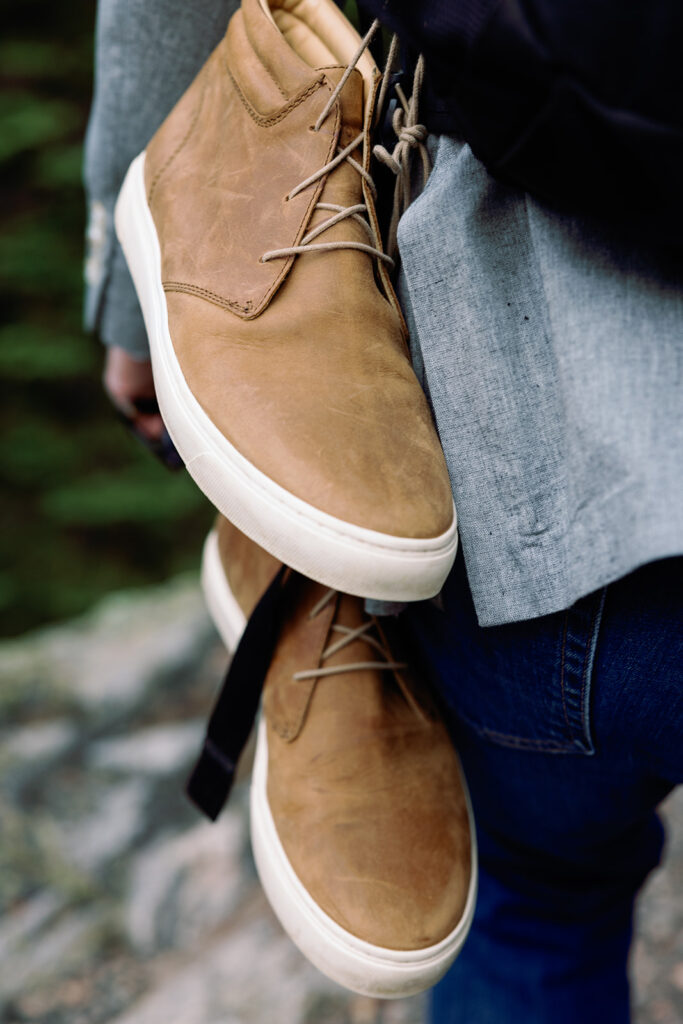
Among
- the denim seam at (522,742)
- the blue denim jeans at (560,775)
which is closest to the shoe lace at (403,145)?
the blue denim jeans at (560,775)

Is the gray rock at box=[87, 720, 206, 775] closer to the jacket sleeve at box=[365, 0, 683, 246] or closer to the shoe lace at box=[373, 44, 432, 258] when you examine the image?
the shoe lace at box=[373, 44, 432, 258]

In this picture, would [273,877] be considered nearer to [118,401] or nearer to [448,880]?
[448,880]

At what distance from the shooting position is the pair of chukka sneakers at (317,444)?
1.91 feet

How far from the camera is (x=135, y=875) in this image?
1658mm

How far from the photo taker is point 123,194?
851 millimetres

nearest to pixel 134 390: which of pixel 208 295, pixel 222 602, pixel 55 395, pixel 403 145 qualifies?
pixel 222 602

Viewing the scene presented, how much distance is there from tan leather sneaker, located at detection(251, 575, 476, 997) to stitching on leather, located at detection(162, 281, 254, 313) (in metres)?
0.30

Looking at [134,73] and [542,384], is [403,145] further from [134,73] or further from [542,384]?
[134,73]

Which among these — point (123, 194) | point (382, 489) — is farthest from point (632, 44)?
point (123, 194)

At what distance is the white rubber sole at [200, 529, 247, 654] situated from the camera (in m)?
0.98

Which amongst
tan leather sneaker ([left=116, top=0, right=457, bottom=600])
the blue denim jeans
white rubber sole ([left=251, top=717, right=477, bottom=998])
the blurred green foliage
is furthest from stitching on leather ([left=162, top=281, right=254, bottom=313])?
the blurred green foliage

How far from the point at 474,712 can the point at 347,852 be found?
16 cm

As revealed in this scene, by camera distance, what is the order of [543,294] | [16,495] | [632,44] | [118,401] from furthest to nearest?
[16,495], [118,401], [543,294], [632,44]

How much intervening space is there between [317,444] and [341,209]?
20cm
